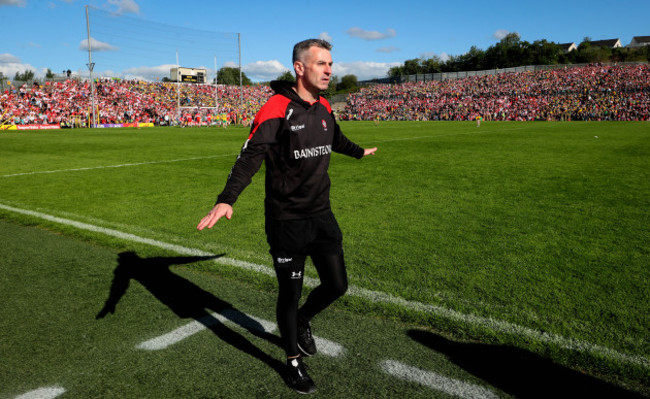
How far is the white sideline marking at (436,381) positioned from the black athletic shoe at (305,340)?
463 millimetres

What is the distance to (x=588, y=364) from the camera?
266 cm

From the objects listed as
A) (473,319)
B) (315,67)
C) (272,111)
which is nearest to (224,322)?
(272,111)

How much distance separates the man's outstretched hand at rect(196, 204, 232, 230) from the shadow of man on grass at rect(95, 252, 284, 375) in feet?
3.57

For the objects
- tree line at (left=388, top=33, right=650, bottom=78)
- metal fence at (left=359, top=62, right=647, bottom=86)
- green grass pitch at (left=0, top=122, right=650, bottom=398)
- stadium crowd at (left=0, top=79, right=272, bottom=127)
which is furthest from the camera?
tree line at (left=388, top=33, right=650, bottom=78)

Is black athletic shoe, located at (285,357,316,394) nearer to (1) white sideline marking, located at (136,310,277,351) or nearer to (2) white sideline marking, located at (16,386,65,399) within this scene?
(1) white sideline marking, located at (136,310,277,351)

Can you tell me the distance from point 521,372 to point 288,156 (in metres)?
1.87

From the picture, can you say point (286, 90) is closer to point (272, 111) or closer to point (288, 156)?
point (272, 111)

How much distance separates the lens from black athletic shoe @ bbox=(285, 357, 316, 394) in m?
2.46

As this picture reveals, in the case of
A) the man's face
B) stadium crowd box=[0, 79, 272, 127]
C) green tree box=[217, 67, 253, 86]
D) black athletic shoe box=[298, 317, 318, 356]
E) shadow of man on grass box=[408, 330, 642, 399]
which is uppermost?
green tree box=[217, 67, 253, 86]

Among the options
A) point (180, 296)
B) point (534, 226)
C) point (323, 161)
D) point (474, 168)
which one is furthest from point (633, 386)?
point (474, 168)

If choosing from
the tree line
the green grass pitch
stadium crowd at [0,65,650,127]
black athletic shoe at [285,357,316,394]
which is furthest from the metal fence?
black athletic shoe at [285,357,316,394]

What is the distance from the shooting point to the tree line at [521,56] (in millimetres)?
92750

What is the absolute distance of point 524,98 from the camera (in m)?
57.4

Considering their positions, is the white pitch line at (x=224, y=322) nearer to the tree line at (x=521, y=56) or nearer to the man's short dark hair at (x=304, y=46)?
the man's short dark hair at (x=304, y=46)
